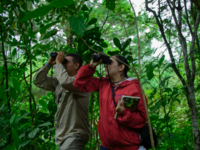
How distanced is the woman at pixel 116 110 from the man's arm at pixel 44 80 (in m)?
0.45

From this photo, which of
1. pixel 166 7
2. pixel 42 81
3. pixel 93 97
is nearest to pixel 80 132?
pixel 42 81

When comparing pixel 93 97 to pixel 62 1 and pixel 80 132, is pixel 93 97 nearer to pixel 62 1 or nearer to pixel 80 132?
pixel 80 132

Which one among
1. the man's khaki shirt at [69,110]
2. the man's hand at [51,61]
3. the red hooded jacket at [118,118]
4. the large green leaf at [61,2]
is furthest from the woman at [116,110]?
the large green leaf at [61,2]

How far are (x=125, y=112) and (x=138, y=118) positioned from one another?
113 millimetres

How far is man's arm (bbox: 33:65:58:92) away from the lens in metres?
1.69

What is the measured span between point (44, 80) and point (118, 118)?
884 mm

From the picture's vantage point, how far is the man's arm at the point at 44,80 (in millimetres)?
1688

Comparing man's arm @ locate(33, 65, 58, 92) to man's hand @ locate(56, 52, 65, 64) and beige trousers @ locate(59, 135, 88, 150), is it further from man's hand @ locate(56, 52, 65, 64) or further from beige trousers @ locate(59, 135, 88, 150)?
beige trousers @ locate(59, 135, 88, 150)

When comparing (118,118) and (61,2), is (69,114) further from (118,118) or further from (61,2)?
(61,2)

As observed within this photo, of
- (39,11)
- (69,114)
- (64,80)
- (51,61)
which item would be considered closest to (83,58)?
(51,61)

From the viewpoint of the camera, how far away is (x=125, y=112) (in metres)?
1.10

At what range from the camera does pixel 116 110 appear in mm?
1040

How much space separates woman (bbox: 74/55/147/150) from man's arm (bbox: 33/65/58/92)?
1.48ft

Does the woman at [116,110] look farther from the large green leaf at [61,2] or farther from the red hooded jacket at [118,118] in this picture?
the large green leaf at [61,2]
